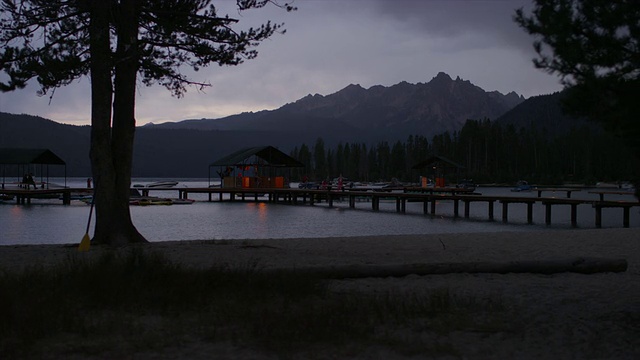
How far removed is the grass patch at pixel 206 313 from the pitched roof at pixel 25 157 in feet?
164

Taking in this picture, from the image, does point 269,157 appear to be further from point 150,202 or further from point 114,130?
point 114,130

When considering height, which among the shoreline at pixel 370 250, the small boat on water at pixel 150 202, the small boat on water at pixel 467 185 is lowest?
the small boat on water at pixel 150 202

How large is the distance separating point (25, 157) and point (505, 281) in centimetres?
5346

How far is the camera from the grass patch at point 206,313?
5.76 m

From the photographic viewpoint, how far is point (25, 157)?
53.7m

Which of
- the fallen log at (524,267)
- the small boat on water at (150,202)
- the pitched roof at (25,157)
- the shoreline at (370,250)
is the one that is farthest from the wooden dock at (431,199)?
the fallen log at (524,267)

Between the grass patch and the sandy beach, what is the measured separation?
0.33 meters

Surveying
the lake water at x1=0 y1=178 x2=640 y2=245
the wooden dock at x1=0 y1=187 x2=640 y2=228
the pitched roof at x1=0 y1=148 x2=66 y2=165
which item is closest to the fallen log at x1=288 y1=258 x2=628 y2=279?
the lake water at x1=0 y1=178 x2=640 y2=245

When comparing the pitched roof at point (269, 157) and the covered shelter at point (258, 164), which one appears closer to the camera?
the pitched roof at point (269, 157)

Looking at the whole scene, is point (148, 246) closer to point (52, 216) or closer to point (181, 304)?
point (181, 304)

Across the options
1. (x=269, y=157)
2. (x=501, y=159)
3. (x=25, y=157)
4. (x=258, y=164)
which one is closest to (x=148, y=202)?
(x=258, y=164)

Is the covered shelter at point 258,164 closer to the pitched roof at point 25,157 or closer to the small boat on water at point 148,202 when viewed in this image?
the small boat on water at point 148,202

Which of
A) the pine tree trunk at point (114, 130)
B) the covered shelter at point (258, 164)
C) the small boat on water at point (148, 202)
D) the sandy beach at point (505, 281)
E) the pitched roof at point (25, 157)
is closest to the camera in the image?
the sandy beach at point (505, 281)

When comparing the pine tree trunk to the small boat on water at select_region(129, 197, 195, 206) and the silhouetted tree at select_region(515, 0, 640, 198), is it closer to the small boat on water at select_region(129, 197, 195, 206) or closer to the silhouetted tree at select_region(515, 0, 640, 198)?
the silhouetted tree at select_region(515, 0, 640, 198)
